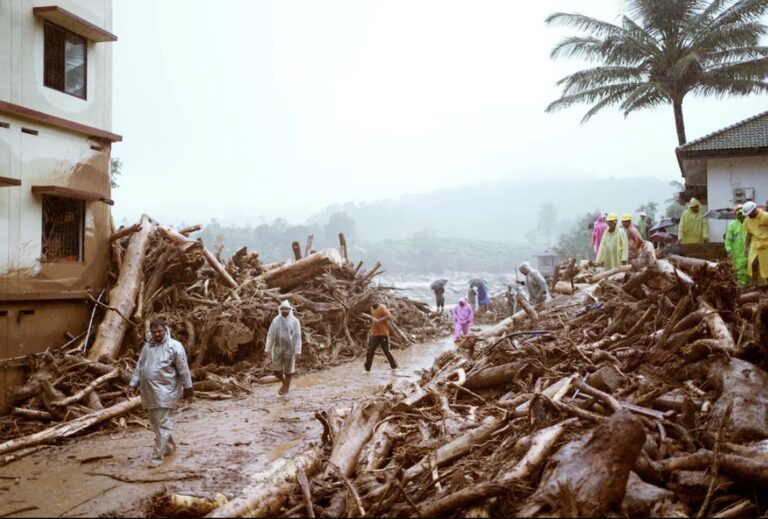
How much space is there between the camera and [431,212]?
19700 centimetres

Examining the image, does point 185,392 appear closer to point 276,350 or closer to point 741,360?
point 276,350

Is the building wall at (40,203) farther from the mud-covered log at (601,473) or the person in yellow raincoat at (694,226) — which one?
the person in yellow raincoat at (694,226)

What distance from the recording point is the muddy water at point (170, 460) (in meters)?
5.78

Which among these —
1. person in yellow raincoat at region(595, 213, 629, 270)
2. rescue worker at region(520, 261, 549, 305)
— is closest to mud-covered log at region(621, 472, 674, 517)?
rescue worker at region(520, 261, 549, 305)

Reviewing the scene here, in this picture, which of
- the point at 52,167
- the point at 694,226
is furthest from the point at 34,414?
the point at 694,226

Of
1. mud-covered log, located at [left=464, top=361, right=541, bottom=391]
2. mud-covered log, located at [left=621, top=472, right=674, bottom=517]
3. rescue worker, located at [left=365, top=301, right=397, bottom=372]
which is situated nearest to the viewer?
mud-covered log, located at [left=621, top=472, right=674, bottom=517]

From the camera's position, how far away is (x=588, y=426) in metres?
5.02

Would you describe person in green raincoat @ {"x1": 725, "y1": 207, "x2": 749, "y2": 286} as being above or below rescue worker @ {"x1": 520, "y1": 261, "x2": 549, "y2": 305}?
above

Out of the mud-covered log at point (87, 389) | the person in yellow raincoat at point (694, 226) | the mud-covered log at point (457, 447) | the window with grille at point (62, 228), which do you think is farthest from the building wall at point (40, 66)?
the person in yellow raincoat at point (694, 226)

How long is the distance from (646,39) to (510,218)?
160 m

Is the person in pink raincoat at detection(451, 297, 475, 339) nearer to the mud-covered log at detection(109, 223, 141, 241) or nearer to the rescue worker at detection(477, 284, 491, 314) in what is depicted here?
the mud-covered log at detection(109, 223, 141, 241)

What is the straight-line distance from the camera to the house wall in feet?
55.0

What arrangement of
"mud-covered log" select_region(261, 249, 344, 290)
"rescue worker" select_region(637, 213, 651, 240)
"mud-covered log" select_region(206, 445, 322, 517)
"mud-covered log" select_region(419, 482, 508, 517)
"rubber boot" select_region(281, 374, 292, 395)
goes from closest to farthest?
"mud-covered log" select_region(419, 482, 508, 517) < "mud-covered log" select_region(206, 445, 322, 517) < "rubber boot" select_region(281, 374, 292, 395) < "mud-covered log" select_region(261, 249, 344, 290) < "rescue worker" select_region(637, 213, 651, 240)

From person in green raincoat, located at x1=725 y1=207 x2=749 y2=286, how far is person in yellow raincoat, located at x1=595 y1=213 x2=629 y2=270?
7.89ft
